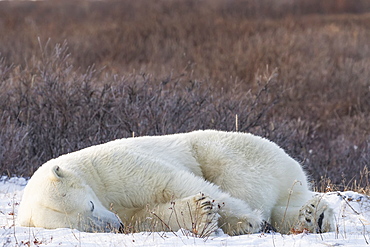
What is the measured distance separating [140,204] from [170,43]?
51.3 feet

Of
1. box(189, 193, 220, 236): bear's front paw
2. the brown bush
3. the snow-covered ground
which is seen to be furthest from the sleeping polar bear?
the brown bush

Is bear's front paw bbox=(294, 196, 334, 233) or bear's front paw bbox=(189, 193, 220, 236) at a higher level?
bear's front paw bbox=(189, 193, 220, 236)

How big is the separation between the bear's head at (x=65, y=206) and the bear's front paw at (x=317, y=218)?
1.19 m

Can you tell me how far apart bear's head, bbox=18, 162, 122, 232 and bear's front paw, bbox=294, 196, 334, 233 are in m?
1.19

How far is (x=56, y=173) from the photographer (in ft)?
11.8

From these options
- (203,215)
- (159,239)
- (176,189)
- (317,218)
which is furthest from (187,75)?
(159,239)

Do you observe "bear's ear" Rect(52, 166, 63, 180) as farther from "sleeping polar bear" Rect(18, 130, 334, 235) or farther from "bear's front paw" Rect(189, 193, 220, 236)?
"bear's front paw" Rect(189, 193, 220, 236)

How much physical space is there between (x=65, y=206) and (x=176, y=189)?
72cm

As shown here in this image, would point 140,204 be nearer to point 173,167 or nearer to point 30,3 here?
point 173,167

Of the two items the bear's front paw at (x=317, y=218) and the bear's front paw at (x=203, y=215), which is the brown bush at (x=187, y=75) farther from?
the bear's front paw at (x=203, y=215)

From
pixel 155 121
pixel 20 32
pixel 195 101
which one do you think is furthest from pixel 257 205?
pixel 20 32

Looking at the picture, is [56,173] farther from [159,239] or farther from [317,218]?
[317,218]

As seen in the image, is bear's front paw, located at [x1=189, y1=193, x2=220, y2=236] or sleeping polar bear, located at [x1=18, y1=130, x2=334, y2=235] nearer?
bear's front paw, located at [x1=189, y1=193, x2=220, y2=236]

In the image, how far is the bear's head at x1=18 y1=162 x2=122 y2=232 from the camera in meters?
3.52
